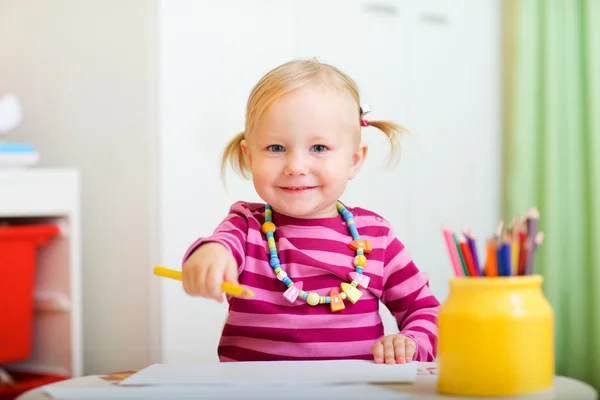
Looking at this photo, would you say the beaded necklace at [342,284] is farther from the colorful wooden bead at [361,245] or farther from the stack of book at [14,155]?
the stack of book at [14,155]

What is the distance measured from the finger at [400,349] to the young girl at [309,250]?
6 centimetres

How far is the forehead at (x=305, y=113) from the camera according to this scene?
3.10 ft

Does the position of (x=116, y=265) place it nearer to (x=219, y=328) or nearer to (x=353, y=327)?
(x=219, y=328)

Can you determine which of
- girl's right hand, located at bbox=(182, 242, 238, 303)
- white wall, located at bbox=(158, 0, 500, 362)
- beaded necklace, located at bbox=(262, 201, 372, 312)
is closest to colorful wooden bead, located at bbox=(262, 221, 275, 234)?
beaded necklace, located at bbox=(262, 201, 372, 312)

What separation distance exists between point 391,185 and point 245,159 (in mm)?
1424

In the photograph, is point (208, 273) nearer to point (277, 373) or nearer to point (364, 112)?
point (277, 373)

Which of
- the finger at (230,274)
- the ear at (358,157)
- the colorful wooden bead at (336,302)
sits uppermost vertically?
the ear at (358,157)

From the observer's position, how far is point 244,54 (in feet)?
7.39

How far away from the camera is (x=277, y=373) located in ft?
2.27

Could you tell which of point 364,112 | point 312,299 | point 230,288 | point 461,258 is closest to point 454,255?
point 461,258

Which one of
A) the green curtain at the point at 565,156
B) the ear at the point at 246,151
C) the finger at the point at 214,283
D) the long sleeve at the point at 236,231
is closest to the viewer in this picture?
the finger at the point at 214,283

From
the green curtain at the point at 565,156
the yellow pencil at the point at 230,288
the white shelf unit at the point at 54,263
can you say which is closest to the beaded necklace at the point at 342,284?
the yellow pencil at the point at 230,288

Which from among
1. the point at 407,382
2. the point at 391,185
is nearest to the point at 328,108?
the point at 407,382

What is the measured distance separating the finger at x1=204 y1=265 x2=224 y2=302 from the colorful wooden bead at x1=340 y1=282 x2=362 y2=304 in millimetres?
253
